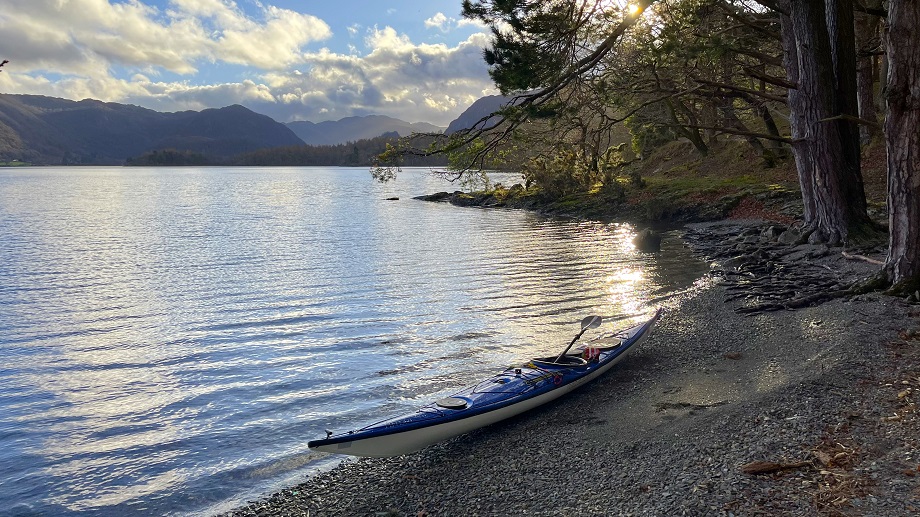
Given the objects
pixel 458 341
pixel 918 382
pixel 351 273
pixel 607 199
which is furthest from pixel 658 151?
pixel 918 382

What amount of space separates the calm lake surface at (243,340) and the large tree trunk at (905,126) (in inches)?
258

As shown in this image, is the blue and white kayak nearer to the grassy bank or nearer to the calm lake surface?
the calm lake surface

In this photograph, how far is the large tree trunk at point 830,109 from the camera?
15711mm

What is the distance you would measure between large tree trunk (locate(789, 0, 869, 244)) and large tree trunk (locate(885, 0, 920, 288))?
4580mm

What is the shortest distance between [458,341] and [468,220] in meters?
32.3

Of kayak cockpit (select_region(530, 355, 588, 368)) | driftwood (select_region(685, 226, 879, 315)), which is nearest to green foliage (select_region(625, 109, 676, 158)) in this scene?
driftwood (select_region(685, 226, 879, 315))

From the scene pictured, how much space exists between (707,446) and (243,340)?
38.2ft

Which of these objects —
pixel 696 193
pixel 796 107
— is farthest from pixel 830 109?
pixel 696 193

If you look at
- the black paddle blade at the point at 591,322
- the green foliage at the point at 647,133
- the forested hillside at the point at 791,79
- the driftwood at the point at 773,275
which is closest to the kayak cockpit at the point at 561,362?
the black paddle blade at the point at 591,322

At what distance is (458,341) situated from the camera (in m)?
14.6

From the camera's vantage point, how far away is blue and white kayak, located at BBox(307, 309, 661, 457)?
794 cm

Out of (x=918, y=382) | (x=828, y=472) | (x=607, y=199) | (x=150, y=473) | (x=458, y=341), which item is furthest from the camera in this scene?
(x=607, y=199)

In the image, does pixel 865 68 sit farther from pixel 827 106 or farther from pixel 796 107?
pixel 827 106

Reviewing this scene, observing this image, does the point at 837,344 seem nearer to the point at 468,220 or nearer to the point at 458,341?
the point at 458,341
